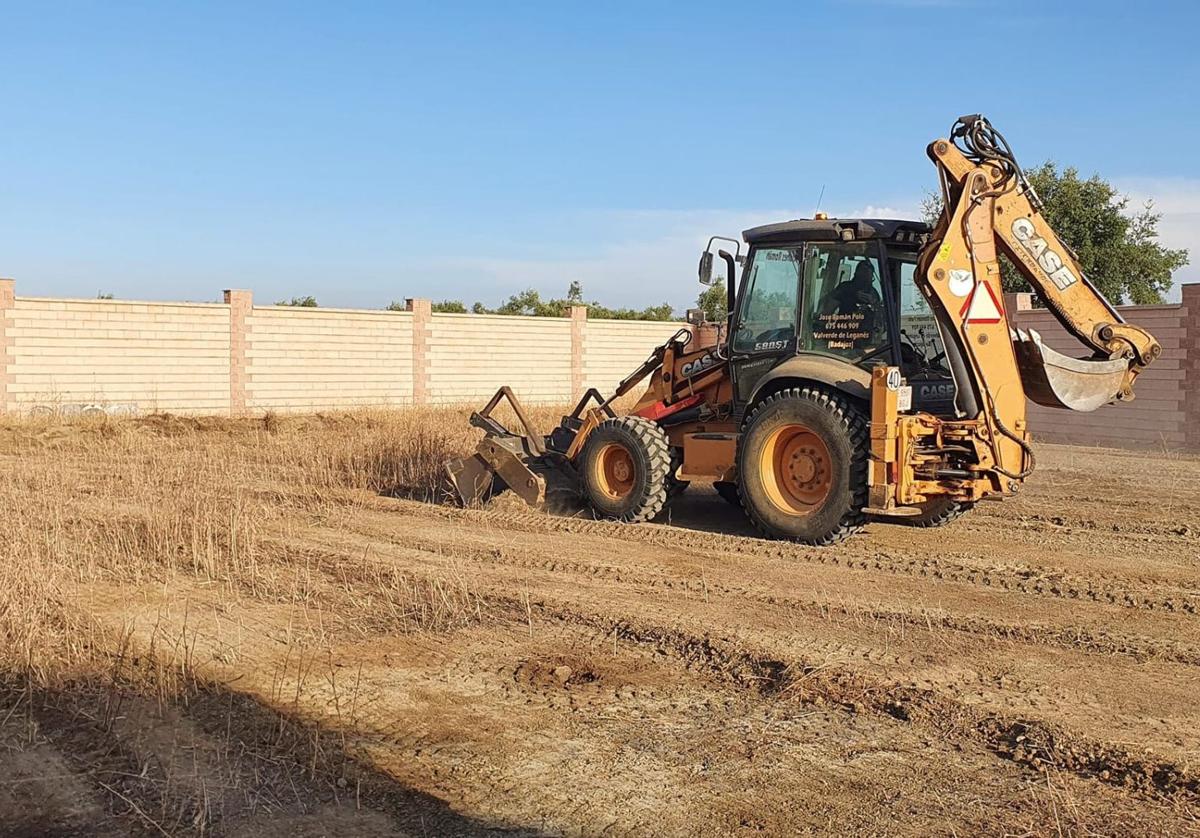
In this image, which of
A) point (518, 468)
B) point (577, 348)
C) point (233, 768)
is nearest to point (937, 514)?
point (518, 468)

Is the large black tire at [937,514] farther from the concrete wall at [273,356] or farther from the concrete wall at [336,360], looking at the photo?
the concrete wall at [273,356]

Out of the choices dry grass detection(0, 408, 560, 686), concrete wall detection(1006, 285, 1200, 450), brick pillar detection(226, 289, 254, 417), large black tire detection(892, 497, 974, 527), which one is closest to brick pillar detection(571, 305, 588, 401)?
brick pillar detection(226, 289, 254, 417)

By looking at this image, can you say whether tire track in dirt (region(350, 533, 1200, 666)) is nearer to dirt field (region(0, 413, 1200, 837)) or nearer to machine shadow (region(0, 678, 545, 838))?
dirt field (region(0, 413, 1200, 837))

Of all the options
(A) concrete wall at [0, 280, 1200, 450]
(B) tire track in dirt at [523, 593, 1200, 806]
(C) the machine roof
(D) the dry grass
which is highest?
(C) the machine roof

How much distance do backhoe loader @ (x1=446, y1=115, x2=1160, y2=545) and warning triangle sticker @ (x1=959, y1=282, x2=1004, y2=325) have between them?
10 mm

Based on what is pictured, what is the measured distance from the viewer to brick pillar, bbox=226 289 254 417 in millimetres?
22547

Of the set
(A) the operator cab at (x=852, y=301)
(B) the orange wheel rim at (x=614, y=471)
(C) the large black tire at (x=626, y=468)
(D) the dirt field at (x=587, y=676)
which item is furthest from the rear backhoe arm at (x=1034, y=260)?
(B) the orange wheel rim at (x=614, y=471)

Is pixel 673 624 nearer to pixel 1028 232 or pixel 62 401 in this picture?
pixel 1028 232

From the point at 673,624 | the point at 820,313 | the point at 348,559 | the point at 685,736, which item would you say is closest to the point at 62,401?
the point at 348,559

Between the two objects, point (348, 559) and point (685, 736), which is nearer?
point (685, 736)

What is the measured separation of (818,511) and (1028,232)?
8.30 feet

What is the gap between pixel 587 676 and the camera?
5578mm

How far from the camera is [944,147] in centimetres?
832

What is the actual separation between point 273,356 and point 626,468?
1448 cm
